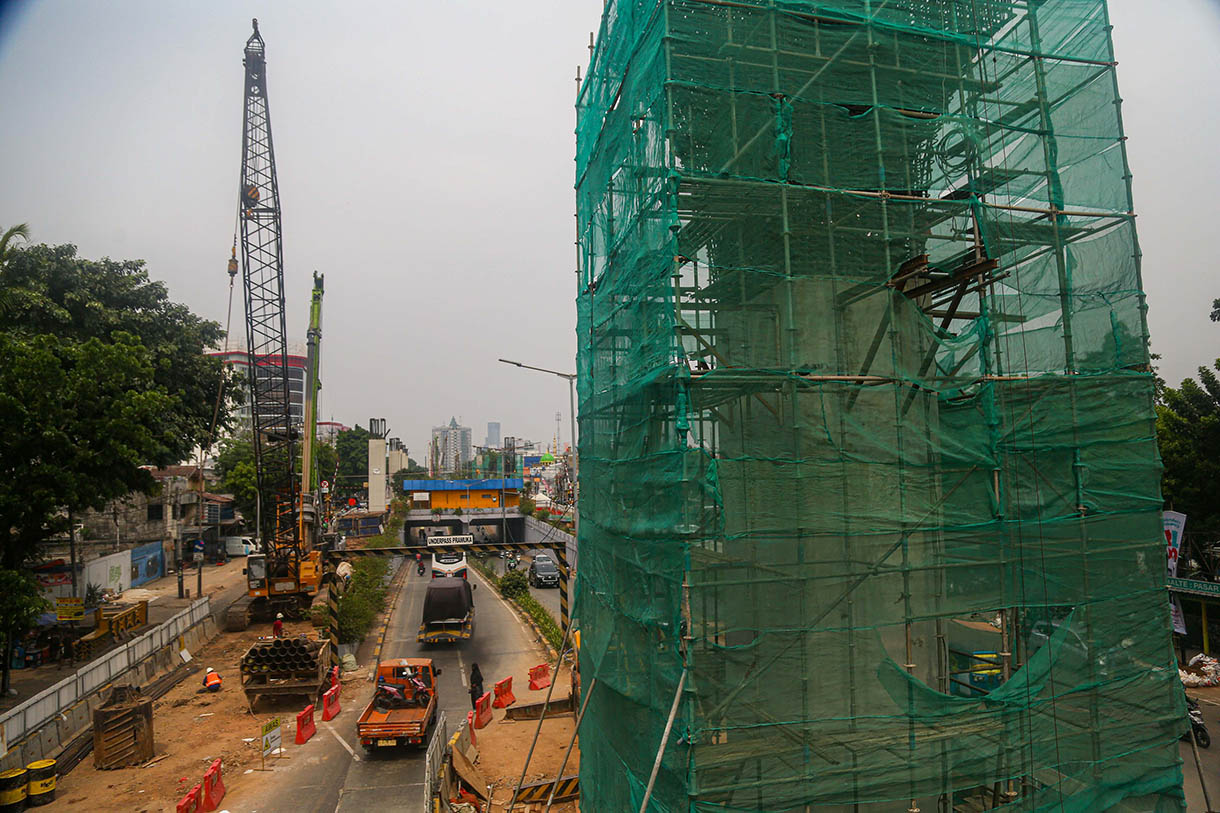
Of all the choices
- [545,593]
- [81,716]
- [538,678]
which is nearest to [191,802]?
[81,716]

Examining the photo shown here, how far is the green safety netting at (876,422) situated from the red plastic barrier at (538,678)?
33.5ft

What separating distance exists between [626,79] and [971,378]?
22.7ft

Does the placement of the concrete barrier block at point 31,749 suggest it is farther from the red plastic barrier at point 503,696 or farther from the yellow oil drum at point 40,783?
the red plastic barrier at point 503,696

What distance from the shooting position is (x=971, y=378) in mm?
9914

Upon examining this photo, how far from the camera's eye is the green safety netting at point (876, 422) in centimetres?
887

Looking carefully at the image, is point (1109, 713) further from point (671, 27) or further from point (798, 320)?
point (671, 27)

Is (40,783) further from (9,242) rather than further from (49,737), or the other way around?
(9,242)

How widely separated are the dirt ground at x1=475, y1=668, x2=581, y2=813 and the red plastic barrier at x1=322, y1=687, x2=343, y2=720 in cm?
421

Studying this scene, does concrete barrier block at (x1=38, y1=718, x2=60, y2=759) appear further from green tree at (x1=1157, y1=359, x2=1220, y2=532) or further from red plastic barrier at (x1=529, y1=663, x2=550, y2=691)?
green tree at (x1=1157, y1=359, x2=1220, y2=532)

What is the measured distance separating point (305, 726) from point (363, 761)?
237 cm

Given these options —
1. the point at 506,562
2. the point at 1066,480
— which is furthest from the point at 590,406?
the point at 506,562

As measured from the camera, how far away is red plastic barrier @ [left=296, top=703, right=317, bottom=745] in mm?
17155

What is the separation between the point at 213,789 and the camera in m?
13.9

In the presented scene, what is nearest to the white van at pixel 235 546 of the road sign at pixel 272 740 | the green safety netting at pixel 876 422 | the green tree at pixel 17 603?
the green tree at pixel 17 603
